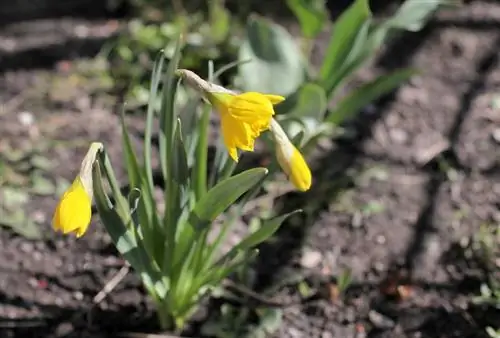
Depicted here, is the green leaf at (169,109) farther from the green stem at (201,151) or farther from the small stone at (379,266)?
the small stone at (379,266)

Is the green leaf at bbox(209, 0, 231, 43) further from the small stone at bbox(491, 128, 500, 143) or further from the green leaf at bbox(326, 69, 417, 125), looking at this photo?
the small stone at bbox(491, 128, 500, 143)

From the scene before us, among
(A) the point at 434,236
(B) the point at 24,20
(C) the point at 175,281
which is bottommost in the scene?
(A) the point at 434,236

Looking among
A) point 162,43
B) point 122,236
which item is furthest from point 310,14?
point 122,236

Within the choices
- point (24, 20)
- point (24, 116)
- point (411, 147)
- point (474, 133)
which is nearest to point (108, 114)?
point (24, 116)

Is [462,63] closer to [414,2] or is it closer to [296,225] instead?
[414,2]

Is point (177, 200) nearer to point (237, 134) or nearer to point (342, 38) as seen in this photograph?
point (237, 134)

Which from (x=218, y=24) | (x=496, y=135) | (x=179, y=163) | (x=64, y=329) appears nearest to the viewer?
(x=179, y=163)

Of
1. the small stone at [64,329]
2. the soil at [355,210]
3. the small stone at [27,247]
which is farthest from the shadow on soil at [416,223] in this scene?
the small stone at [27,247]
